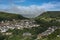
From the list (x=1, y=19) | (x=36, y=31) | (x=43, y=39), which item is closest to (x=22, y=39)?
(x=43, y=39)

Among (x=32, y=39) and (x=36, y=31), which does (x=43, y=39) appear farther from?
(x=36, y=31)

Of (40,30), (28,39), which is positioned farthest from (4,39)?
(40,30)

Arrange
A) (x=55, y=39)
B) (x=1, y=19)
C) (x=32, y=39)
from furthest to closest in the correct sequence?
(x=1, y=19)
(x=32, y=39)
(x=55, y=39)

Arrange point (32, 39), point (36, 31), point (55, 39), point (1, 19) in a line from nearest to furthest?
point (55, 39)
point (32, 39)
point (36, 31)
point (1, 19)

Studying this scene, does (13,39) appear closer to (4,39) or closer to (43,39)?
(4,39)

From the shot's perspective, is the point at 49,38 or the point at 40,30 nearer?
the point at 49,38

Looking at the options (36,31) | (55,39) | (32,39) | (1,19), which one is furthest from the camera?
(1,19)

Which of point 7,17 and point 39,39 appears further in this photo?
point 7,17
